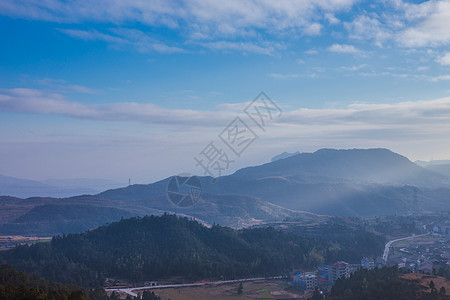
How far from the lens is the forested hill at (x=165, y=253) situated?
43.8m

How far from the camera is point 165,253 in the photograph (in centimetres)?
4991

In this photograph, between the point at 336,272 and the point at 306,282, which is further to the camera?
the point at 336,272

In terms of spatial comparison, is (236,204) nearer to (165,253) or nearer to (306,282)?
(165,253)

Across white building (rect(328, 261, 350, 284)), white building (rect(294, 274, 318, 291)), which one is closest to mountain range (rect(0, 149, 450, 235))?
white building (rect(328, 261, 350, 284))

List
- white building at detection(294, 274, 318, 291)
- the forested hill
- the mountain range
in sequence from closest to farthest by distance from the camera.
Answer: white building at detection(294, 274, 318, 291) < the forested hill < the mountain range

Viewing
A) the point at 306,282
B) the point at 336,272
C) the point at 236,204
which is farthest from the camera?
the point at 236,204

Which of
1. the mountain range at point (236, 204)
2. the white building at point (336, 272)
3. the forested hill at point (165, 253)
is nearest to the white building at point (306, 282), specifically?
the white building at point (336, 272)

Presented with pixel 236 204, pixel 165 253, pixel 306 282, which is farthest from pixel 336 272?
pixel 236 204

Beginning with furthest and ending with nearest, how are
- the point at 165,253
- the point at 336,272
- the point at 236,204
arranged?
the point at 236,204
the point at 165,253
the point at 336,272

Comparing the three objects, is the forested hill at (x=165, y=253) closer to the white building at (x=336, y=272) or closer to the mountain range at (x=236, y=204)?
the white building at (x=336, y=272)

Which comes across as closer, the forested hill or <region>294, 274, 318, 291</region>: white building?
<region>294, 274, 318, 291</region>: white building

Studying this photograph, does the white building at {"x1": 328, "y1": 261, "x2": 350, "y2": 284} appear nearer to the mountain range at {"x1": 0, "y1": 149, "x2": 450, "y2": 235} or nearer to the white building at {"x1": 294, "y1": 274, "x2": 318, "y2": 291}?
the white building at {"x1": 294, "y1": 274, "x2": 318, "y2": 291}

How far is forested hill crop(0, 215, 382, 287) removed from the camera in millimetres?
43781

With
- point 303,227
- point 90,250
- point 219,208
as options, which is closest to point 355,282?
point 90,250
